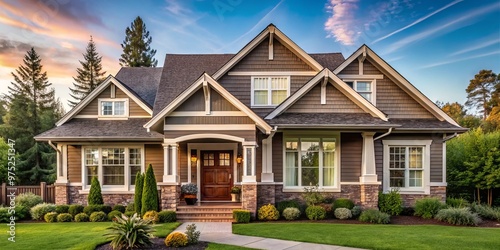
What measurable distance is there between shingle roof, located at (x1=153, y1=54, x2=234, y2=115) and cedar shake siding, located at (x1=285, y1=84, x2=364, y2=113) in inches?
204

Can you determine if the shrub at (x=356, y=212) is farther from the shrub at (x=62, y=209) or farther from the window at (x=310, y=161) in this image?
the shrub at (x=62, y=209)

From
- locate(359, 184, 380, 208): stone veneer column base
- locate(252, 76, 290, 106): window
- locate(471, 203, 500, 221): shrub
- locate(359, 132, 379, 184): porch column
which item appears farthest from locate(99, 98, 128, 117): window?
locate(471, 203, 500, 221): shrub

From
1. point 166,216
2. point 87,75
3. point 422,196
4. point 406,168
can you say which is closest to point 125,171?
point 166,216

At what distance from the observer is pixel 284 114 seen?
491 inches

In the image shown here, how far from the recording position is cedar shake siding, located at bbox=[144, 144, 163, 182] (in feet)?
44.3

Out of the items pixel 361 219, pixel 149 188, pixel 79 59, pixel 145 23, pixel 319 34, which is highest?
pixel 145 23

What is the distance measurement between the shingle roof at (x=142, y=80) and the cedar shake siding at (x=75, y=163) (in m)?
3.81

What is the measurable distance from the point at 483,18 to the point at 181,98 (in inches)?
614

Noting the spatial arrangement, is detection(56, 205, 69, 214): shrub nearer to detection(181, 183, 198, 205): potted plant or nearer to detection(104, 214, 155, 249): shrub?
detection(181, 183, 198, 205): potted plant

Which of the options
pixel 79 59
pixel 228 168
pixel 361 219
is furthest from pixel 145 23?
pixel 361 219

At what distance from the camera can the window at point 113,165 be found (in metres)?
13.4

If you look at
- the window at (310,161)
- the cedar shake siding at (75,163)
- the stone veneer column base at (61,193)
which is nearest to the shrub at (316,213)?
the window at (310,161)

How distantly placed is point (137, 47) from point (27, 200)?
26.2 meters

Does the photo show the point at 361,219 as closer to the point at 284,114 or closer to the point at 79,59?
the point at 284,114
